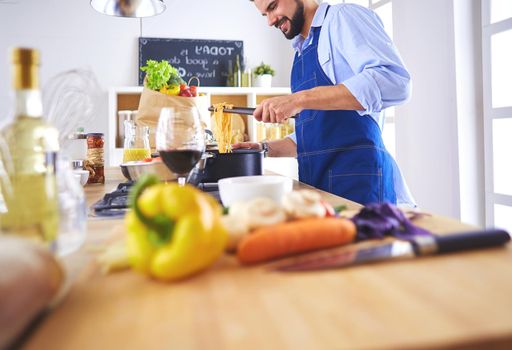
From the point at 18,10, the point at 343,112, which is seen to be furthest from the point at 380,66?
the point at 18,10

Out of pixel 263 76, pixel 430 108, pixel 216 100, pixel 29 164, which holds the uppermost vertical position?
pixel 263 76

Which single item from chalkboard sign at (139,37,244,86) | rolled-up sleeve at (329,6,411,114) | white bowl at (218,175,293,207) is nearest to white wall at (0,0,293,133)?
chalkboard sign at (139,37,244,86)

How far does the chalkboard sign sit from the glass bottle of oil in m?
3.72

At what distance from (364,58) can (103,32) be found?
11.1 feet

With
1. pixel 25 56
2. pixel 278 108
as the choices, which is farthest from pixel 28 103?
pixel 278 108

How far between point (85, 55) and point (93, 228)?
3.79m

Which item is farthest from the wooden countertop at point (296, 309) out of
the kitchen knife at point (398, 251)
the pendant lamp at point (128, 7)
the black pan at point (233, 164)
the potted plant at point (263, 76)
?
the potted plant at point (263, 76)

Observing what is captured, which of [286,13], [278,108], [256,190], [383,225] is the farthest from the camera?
[286,13]

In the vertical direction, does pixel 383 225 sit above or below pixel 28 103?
below

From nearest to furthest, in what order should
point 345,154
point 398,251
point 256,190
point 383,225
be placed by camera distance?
1. point 398,251
2. point 383,225
3. point 256,190
4. point 345,154

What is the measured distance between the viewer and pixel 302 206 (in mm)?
564

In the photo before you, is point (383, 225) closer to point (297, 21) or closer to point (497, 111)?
point (297, 21)

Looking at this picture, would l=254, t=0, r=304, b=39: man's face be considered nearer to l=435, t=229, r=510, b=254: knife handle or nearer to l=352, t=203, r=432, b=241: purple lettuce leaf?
l=352, t=203, r=432, b=241: purple lettuce leaf

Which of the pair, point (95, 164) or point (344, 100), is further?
point (95, 164)
